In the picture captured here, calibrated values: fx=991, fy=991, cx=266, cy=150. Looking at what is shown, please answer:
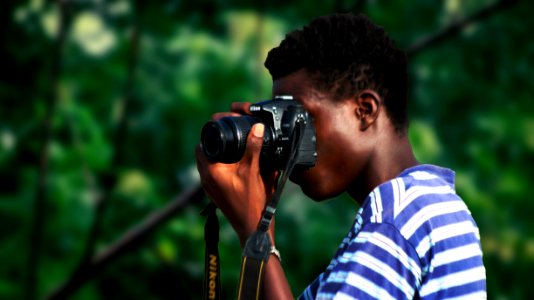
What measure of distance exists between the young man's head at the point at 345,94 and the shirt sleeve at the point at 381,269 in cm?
28

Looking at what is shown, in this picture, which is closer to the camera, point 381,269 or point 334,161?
point 381,269

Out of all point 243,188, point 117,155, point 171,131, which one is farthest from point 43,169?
point 243,188

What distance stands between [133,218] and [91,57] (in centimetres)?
99

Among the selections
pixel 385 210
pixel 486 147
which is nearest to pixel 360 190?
pixel 385 210

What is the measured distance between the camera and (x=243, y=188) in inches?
83.8

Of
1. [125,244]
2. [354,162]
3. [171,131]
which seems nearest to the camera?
[354,162]

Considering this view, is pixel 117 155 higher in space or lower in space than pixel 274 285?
higher

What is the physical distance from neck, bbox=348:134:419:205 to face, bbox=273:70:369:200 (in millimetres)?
16

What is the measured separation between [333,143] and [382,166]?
12 cm

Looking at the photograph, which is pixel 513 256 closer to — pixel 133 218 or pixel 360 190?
pixel 133 218

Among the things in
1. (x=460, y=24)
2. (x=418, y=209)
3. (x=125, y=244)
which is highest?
(x=460, y=24)

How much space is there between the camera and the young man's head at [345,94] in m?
2.15

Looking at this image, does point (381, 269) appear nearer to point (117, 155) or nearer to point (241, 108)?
point (241, 108)

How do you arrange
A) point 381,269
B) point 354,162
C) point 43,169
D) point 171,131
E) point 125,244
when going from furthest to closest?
point 171,131, point 43,169, point 125,244, point 354,162, point 381,269
